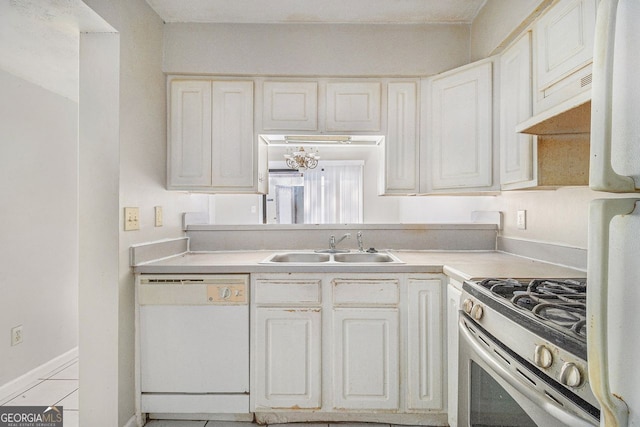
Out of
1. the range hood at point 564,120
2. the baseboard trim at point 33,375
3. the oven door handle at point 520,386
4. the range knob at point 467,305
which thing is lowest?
the baseboard trim at point 33,375

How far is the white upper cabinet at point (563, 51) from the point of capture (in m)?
1.20

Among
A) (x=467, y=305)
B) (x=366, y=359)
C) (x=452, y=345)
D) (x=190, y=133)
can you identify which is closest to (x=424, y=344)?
(x=452, y=345)

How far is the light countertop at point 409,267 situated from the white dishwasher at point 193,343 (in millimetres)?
51

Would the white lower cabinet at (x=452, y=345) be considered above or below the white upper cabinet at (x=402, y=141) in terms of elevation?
below

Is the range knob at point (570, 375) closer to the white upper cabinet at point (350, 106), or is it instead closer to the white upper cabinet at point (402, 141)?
the white upper cabinet at point (402, 141)

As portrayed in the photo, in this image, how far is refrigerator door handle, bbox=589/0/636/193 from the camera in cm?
48

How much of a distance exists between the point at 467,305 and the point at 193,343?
1.40 meters

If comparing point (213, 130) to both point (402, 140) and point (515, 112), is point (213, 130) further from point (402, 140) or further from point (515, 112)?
point (515, 112)

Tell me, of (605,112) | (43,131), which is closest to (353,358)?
(605,112)

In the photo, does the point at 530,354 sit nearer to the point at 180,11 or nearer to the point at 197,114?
the point at 197,114

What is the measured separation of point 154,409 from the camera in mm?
1803

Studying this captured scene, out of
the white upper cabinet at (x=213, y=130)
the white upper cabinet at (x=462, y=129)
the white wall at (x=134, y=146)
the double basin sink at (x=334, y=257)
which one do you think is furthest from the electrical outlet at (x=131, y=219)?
the white upper cabinet at (x=462, y=129)

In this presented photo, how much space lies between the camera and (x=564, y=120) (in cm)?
123

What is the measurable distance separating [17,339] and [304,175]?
11.8 feet
